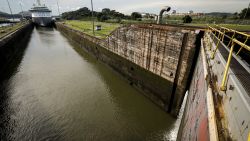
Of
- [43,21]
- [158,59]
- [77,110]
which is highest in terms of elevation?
[43,21]

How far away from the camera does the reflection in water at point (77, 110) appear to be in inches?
308

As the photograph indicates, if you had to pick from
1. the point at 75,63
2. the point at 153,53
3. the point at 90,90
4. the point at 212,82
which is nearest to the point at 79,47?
the point at 75,63

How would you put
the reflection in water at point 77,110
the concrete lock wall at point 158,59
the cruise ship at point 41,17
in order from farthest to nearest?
the cruise ship at point 41,17
the concrete lock wall at point 158,59
the reflection in water at point 77,110

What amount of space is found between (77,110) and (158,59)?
5.99 meters

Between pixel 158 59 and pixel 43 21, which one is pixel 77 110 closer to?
pixel 158 59

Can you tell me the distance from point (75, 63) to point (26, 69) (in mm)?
4994

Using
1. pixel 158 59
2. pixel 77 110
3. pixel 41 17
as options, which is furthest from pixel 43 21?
pixel 158 59

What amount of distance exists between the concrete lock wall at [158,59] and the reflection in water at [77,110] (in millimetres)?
853

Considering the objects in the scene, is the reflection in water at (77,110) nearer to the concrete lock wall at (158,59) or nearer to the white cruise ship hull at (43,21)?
the concrete lock wall at (158,59)

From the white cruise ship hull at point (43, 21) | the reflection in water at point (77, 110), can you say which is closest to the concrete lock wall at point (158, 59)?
the reflection in water at point (77, 110)

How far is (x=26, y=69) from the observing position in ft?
53.0

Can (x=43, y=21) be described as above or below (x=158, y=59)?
above

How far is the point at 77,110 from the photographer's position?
9.48m

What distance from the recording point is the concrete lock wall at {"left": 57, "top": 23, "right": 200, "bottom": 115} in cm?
839
